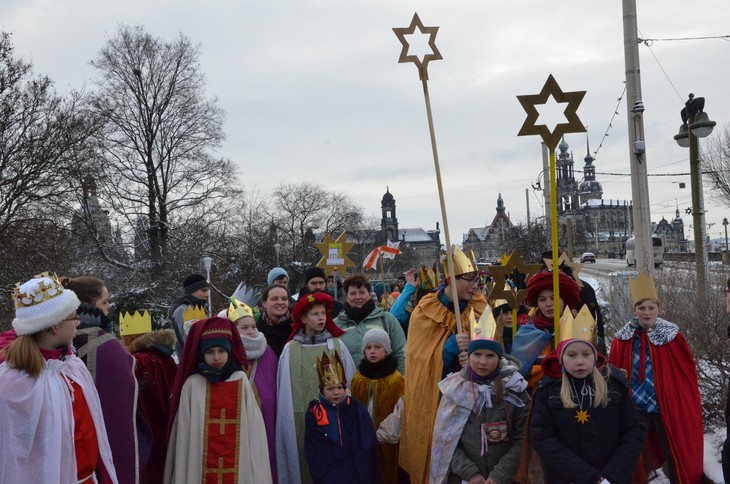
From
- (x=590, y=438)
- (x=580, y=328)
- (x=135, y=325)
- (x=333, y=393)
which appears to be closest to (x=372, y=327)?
(x=333, y=393)

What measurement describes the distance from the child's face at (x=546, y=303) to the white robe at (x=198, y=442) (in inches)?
89.2

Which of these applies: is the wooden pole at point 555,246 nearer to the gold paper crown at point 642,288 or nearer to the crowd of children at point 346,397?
the crowd of children at point 346,397

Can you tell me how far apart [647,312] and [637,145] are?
16.0 feet

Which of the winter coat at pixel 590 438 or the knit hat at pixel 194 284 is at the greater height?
the knit hat at pixel 194 284

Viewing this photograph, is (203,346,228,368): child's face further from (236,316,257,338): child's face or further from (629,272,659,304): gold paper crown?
(629,272,659,304): gold paper crown

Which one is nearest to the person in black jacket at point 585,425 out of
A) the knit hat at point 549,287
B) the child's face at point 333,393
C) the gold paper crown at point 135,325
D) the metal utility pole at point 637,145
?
the knit hat at point 549,287

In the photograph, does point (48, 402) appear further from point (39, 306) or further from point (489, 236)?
point (489, 236)

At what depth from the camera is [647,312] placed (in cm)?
512

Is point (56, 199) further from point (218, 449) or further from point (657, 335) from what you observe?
point (657, 335)

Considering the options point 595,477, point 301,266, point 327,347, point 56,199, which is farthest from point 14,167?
point 301,266

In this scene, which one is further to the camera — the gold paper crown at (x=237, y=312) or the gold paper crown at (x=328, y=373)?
the gold paper crown at (x=237, y=312)

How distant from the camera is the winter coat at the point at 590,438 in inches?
153

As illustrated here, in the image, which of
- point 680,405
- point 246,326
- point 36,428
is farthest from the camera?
point 246,326

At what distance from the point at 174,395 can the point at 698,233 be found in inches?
346
